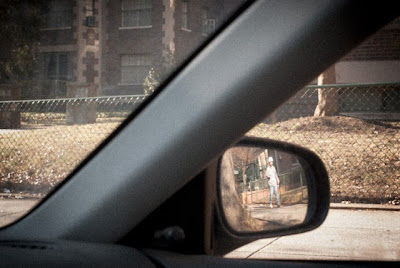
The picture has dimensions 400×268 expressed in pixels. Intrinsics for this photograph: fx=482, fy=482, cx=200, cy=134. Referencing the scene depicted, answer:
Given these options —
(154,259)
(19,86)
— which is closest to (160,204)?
(154,259)

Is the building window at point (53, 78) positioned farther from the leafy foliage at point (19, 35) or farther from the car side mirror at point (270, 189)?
the car side mirror at point (270, 189)

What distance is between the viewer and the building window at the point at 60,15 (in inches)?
59.5

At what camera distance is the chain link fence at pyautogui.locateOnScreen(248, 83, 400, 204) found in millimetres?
2812

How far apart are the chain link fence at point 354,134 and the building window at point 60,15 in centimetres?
120

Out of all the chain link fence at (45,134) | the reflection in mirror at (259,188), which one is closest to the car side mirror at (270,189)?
the reflection in mirror at (259,188)

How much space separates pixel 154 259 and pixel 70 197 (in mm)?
264

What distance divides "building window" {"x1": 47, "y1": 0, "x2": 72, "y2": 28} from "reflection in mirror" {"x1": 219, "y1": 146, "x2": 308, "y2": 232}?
72 centimetres

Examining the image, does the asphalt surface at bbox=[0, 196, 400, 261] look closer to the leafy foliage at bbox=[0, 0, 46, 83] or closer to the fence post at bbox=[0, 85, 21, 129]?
the fence post at bbox=[0, 85, 21, 129]

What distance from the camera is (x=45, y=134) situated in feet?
6.23

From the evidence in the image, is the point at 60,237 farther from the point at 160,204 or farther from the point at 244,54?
the point at 244,54

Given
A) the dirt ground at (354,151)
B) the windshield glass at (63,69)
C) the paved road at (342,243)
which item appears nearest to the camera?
the windshield glass at (63,69)

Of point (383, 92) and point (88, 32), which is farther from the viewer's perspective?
point (383, 92)

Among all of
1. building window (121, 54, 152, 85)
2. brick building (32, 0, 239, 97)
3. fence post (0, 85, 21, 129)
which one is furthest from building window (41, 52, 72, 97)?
building window (121, 54, 152, 85)

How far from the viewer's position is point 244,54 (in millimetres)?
1027
